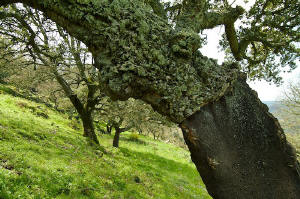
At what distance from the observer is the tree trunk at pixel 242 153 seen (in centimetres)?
266

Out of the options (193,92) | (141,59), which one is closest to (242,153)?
(193,92)

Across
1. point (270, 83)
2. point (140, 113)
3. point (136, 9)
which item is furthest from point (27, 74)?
point (270, 83)

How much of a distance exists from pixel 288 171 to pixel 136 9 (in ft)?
11.3

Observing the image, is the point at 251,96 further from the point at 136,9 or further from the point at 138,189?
the point at 138,189

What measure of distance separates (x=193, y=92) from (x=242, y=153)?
1.15m

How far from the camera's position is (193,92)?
2.95 m

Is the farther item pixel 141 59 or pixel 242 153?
pixel 141 59

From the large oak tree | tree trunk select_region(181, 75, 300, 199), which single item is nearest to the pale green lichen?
the large oak tree

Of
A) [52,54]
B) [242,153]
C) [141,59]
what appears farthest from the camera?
[52,54]

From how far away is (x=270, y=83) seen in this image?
9234mm

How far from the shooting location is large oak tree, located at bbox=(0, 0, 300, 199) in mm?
2691

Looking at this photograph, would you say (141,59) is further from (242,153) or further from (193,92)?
(242,153)

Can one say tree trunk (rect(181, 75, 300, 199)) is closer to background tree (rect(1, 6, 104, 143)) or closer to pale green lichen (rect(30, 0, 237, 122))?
pale green lichen (rect(30, 0, 237, 122))

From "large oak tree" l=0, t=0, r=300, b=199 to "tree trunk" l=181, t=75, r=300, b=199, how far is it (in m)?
0.01
